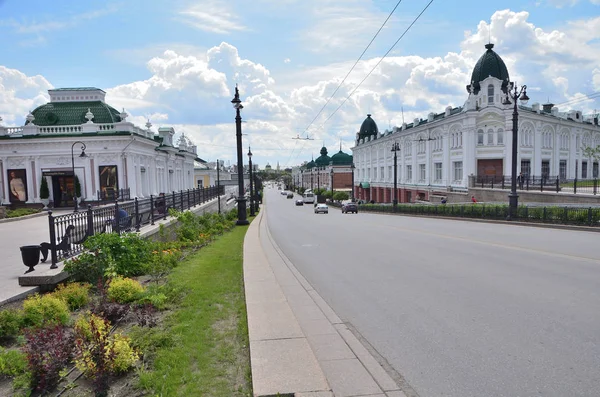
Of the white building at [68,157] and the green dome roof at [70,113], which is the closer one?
the white building at [68,157]

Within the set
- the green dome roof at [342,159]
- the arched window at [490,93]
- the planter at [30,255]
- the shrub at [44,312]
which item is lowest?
the shrub at [44,312]

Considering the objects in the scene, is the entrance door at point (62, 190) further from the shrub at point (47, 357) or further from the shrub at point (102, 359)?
the shrub at point (102, 359)

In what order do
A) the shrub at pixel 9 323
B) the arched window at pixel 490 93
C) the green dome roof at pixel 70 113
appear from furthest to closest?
the arched window at pixel 490 93, the green dome roof at pixel 70 113, the shrub at pixel 9 323

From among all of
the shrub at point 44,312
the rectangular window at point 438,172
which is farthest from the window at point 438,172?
the shrub at point 44,312

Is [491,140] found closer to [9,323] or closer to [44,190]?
[44,190]

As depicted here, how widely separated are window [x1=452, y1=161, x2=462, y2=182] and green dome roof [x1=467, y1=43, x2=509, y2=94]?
8.44 meters

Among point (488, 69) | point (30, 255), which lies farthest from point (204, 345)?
point (488, 69)

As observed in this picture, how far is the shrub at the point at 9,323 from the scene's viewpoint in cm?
593

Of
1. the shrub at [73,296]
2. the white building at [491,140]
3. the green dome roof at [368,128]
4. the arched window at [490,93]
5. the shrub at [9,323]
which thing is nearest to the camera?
the shrub at [9,323]

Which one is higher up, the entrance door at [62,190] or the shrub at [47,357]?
the entrance door at [62,190]

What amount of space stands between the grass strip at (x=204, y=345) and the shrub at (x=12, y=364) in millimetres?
1403

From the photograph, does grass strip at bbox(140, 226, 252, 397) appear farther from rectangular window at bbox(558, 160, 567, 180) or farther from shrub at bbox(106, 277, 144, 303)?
rectangular window at bbox(558, 160, 567, 180)

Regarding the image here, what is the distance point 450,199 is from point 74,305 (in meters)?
47.8

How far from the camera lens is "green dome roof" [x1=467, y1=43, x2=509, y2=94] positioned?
50.7m
